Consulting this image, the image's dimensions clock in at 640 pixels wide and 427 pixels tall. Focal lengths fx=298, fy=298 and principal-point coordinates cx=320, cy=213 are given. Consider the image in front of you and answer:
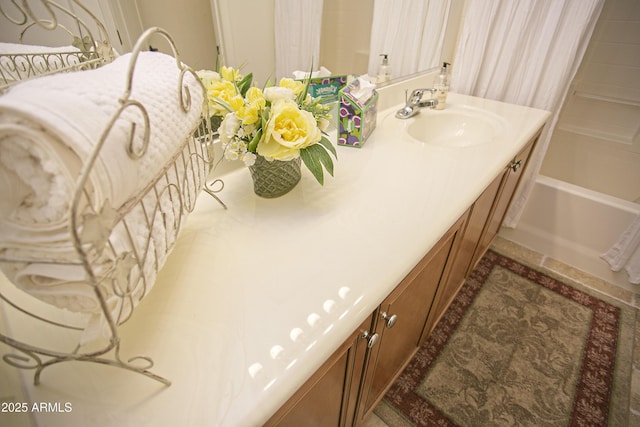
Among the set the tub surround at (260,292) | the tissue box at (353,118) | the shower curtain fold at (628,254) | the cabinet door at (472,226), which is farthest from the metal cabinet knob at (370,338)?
the shower curtain fold at (628,254)

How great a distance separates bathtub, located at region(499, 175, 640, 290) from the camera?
1479mm

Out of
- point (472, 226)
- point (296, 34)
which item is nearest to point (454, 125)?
point (472, 226)

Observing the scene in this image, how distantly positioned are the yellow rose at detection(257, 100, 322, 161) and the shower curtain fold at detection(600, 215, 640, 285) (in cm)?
172

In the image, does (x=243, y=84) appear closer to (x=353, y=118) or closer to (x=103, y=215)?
(x=353, y=118)

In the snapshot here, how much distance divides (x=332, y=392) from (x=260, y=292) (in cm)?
27

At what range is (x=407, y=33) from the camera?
1.40m

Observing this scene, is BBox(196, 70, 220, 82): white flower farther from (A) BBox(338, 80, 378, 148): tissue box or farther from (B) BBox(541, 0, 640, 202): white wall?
(B) BBox(541, 0, 640, 202): white wall

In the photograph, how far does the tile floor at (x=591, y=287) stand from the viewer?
110cm

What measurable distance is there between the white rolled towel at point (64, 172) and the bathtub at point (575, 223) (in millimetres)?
1910

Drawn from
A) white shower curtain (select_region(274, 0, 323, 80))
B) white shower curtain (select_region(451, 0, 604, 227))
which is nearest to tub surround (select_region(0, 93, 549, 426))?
white shower curtain (select_region(274, 0, 323, 80))

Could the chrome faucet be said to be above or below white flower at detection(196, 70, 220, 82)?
below

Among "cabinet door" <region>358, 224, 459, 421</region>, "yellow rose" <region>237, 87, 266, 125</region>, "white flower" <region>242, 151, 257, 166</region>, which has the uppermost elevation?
"yellow rose" <region>237, 87, 266, 125</region>

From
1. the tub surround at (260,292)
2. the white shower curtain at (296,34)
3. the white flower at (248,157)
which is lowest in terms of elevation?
the tub surround at (260,292)

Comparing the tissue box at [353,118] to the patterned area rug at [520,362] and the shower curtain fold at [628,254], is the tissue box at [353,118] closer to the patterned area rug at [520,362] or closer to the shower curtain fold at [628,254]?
the patterned area rug at [520,362]
